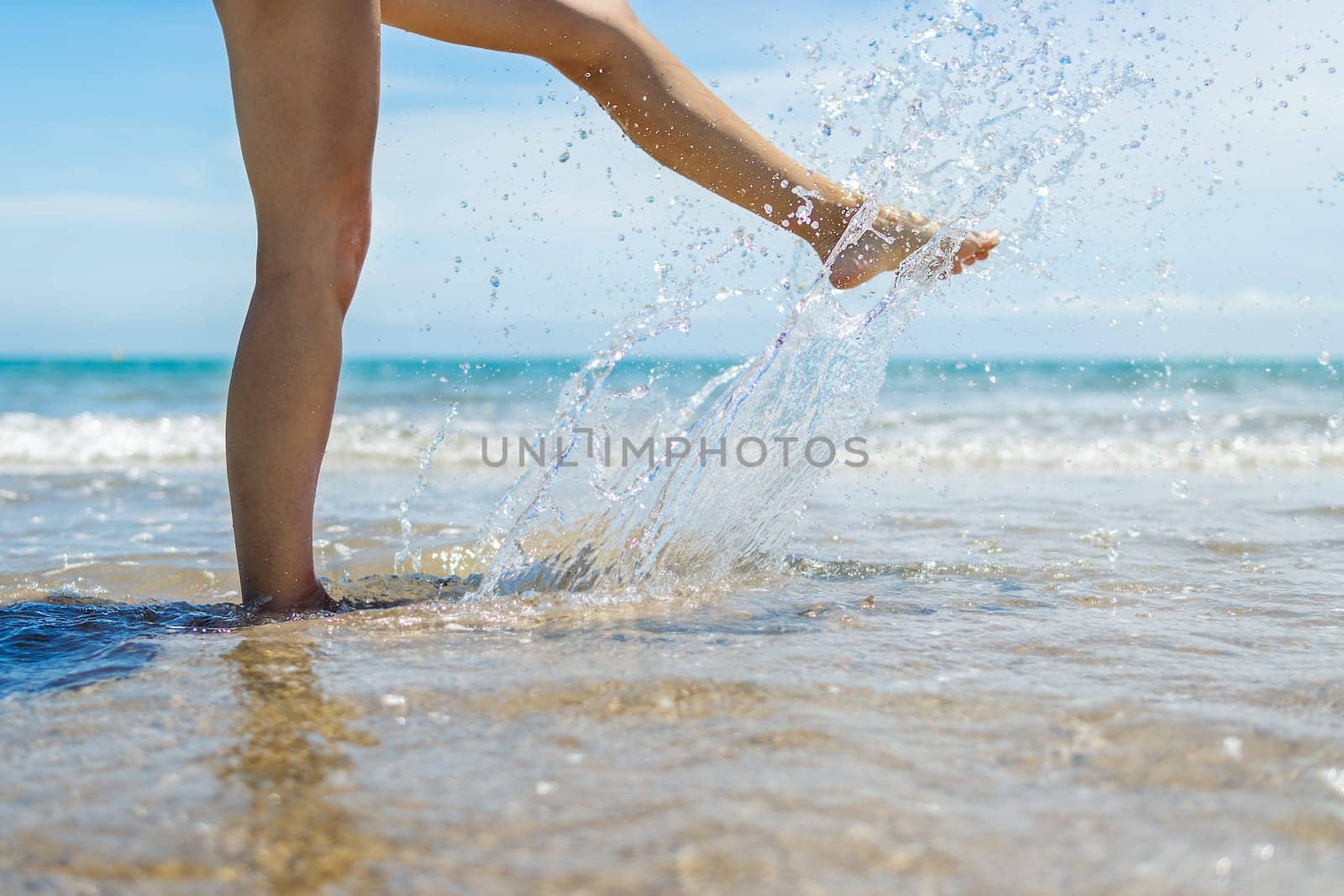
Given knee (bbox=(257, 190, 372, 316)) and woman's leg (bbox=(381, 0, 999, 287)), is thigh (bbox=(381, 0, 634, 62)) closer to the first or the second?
woman's leg (bbox=(381, 0, 999, 287))

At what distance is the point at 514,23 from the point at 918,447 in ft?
17.9

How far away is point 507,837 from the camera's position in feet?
2.68

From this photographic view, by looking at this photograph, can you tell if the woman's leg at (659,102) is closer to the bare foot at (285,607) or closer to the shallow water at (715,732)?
the shallow water at (715,732)

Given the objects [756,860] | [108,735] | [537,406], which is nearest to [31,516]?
[108,735]

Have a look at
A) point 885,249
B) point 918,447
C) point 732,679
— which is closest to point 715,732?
point 732,679

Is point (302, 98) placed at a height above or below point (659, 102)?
below

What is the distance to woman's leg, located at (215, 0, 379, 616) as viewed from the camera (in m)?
1.51

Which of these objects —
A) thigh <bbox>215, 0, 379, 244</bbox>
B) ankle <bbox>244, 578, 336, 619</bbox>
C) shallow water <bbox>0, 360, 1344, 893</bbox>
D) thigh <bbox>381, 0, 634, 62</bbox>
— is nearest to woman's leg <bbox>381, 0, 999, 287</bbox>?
thigh <bbox>381, 0, 634, 62</bbox>

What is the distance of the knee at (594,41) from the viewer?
1.93 meters

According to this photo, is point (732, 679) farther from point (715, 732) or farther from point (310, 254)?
point (310, 254)

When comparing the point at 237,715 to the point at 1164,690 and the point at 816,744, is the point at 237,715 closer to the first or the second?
the point at 816,744

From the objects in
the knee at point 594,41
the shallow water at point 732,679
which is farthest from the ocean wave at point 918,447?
the knee at point 594,41

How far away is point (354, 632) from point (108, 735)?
433 millimetres

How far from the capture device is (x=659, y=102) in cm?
196
